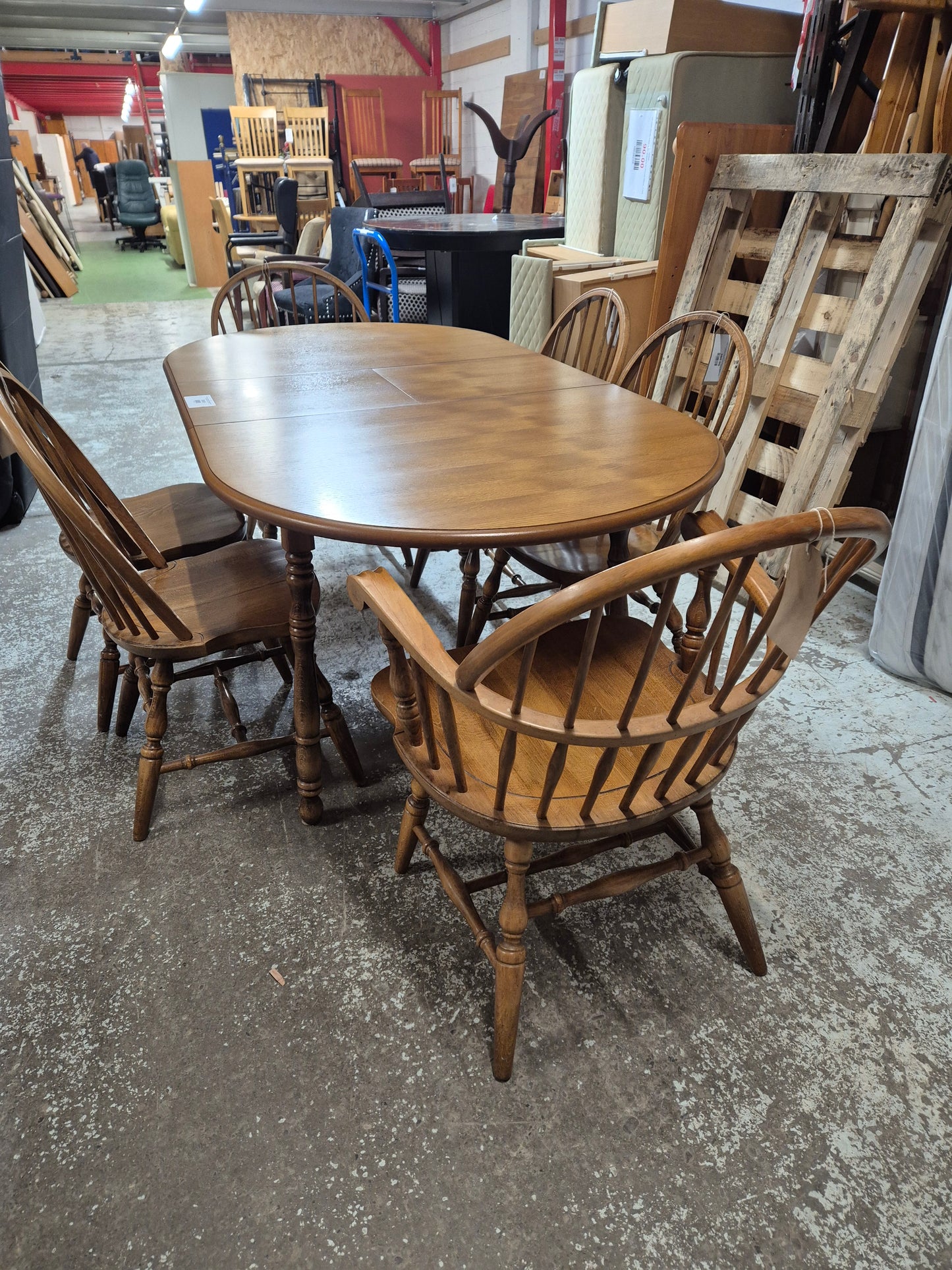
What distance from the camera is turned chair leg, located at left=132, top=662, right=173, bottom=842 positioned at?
1610 mm

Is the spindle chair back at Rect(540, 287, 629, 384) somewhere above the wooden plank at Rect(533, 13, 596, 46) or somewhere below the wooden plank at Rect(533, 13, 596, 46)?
below

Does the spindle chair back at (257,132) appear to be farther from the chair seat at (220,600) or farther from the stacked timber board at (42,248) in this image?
the chair seat at (220,600)

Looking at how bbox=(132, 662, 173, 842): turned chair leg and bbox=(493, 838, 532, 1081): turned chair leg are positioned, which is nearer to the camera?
bbox=(493, 838, 532, 1081): turned chair leg

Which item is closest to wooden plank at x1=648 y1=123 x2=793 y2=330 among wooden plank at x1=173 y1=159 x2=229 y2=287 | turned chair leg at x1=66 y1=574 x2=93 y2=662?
turned chair leg at x1=66 y1=574 x2=93 y2=662

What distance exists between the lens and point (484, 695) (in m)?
0.96

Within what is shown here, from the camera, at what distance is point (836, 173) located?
7.91 ft

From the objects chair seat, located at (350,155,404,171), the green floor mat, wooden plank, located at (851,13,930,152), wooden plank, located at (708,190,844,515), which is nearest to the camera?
wooden plank, located at (851,13,930,152)

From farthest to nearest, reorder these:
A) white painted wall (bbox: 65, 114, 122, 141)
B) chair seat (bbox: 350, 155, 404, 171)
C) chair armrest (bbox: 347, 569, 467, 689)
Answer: white painted wall (bbox: 65, 114, 122, 141), chair seat (bbox: 350, 155, 404, 171), chair armrest (bbox: 347, 569, 467, 689)

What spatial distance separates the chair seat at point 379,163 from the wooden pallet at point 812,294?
7414 mm

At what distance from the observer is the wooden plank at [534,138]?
7.33 meters

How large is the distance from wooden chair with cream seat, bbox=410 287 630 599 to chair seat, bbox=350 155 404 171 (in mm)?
7702

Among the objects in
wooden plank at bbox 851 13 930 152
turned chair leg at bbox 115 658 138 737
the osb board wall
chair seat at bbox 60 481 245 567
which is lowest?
turned chair leg at bbox 115 658 138 737

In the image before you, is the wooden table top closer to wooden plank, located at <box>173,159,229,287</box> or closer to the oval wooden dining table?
the oval wooden dining table

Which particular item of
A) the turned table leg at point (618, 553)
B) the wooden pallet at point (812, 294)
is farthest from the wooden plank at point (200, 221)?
the turned table leg at point (618, 553)
